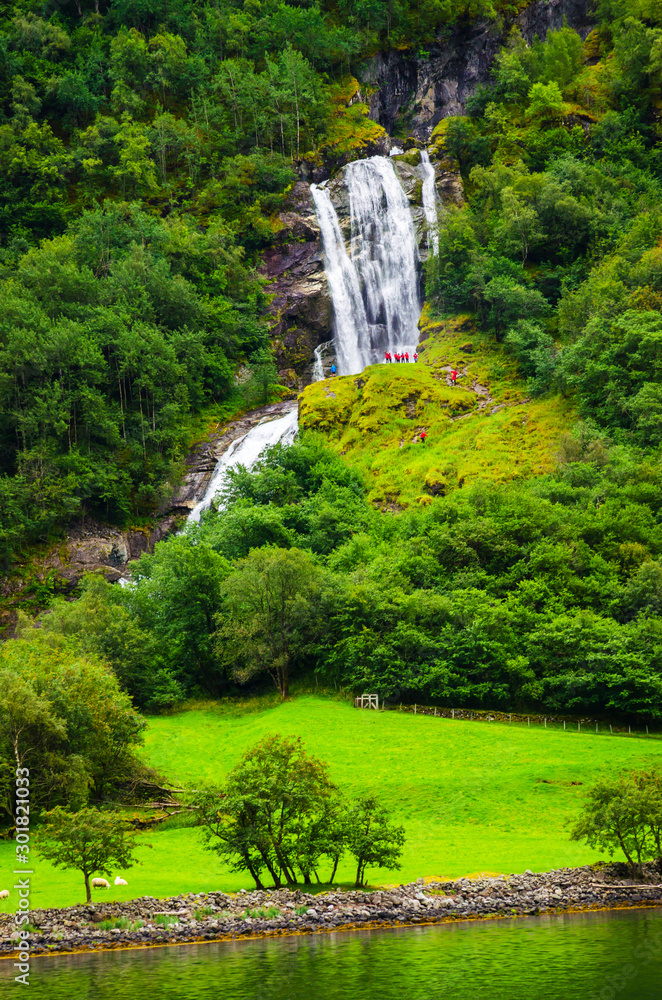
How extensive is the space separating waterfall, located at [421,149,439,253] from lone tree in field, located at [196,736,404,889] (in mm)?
88314

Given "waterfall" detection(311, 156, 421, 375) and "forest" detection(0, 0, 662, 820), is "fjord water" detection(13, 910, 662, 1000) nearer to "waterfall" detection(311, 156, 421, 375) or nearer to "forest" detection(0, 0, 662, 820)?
"forest" detection(0, 0, 662, 820)

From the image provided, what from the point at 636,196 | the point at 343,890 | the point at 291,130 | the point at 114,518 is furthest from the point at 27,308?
the point at 343,890

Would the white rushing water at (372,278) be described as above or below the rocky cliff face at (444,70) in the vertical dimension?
below

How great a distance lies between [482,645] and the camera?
5738 centimetres

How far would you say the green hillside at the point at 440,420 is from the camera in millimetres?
80062

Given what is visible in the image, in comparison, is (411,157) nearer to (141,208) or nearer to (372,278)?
(372,278)

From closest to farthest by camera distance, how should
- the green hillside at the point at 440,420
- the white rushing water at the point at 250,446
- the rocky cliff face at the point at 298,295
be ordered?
the green hillside at the point at 440,420, the white rushing water at the point at 250,446, the rocky cliff face at the point at 298,295

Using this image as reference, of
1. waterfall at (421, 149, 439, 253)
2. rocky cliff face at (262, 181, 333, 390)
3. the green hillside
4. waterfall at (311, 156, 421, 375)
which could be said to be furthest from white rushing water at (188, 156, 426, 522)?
the green hillside

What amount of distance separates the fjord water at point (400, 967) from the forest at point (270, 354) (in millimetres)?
18590

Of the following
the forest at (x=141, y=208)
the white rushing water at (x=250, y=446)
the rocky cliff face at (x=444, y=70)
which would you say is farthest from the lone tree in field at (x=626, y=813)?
→ the rocky cliff face at (x=444, y=70)

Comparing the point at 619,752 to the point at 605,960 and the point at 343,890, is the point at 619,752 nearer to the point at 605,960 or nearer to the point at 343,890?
the point at 343,890

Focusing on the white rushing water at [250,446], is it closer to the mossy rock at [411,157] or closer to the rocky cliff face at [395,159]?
the rocky cliff face at [395,159]

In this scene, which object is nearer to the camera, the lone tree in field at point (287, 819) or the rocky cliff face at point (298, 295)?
the lone tree in field at point (287, 819)

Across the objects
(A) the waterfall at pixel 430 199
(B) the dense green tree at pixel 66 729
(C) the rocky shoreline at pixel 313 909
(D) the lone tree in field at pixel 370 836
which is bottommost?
(C) the rocky shoreline at pixel 313 909
